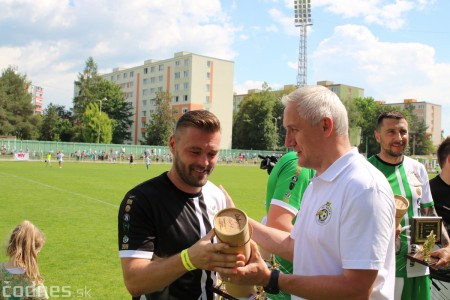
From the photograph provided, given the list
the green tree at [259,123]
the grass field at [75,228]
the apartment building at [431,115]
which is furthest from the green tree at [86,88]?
the apartment building at [431,115]

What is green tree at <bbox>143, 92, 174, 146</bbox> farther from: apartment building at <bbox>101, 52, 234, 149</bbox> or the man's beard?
the man's beard

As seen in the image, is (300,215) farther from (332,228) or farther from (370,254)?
(370,254)

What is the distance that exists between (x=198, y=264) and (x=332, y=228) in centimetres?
77

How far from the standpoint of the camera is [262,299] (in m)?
3.28

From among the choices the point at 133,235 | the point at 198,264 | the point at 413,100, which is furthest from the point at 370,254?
the point at 413,100

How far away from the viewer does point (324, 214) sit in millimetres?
2465

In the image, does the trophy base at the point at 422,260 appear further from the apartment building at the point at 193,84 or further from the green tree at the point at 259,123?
the green tree at the point at 259,123

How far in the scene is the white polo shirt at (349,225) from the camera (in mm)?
2260

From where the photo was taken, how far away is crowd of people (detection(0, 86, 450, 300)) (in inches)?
90.0

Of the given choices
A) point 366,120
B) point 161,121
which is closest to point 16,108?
point 161,121

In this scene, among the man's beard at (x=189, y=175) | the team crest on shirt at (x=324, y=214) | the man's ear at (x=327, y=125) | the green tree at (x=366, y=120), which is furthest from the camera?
the green tree at (x=366, y=120)

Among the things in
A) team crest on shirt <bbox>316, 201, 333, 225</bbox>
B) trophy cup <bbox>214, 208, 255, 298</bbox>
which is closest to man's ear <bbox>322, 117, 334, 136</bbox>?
team crest on shirt <bbox>316, 201, 333, 225</bbox>

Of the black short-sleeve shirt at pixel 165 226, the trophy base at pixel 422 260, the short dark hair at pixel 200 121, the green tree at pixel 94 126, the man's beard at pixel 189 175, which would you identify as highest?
the green tree at pixel 94 126

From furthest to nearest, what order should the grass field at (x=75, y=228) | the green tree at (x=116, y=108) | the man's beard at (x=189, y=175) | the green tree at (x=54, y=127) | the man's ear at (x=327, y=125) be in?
the green tree at (x=116, y=108) < the green tree at (x=54, y=127) < the grass field at (x=75, y=228) < the man's beard at (x=189, y=175) < the man's ear at (x=327, y=125)
